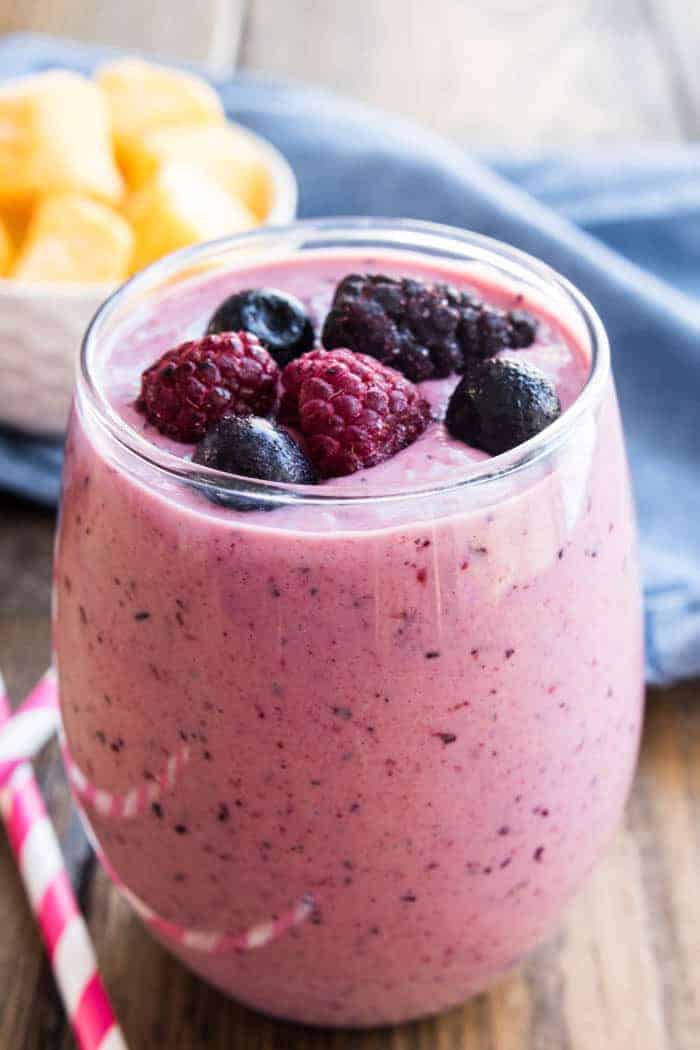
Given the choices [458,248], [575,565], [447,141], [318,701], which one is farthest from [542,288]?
[447,141]

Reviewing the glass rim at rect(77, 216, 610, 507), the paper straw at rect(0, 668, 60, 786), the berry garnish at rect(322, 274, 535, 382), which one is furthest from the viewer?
the paper straw at rect(0, 668, 60, 786)

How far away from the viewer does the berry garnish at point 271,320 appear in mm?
878

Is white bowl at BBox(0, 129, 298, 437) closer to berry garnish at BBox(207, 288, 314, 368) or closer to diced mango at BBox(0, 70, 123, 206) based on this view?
diced mango at BBox(0, 70, 123, 206)

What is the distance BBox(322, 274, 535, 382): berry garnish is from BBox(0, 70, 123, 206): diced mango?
72 centimetres

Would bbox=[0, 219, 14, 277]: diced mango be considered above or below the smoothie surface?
below

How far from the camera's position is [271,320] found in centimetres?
88

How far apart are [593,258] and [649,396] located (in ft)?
0.56

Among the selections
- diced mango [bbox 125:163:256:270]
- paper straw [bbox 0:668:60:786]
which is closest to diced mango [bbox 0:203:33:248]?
diced mango [bbox 125:163:256:270]

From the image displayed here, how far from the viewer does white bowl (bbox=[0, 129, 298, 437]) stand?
1.39m

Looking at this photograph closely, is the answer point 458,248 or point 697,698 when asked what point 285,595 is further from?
point 697,698

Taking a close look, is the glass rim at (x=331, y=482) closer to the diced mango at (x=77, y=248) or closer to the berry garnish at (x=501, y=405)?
the berry garnish at (x=501, y=405)

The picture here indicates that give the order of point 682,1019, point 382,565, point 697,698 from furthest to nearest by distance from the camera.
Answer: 1. point 697,698
2. point 682,1019
3. point 382,565

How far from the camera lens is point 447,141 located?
201cm

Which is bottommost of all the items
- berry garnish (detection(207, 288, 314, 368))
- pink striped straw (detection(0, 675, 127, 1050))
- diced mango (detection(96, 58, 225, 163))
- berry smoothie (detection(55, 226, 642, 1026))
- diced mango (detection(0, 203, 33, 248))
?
pink striped straw (detection(0, 675, 127, 1050))
